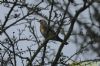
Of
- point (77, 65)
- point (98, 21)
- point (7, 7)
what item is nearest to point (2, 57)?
point (7, 7)

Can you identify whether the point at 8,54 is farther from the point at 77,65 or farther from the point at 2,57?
the point at 77,65

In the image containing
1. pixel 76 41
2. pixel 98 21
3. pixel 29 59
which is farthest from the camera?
pixel 29 59

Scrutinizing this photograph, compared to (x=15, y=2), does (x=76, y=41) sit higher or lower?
lower

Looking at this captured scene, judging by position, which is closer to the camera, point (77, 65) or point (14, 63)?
point (77, 65)

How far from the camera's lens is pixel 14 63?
22.7 feet

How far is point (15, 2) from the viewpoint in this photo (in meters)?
8.83

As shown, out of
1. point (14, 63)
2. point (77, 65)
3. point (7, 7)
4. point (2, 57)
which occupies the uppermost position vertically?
point (7, 7)

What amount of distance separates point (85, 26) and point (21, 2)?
6.37 m

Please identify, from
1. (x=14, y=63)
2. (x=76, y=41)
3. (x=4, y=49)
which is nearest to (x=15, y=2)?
(x=4, y=49)

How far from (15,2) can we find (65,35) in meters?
4.59

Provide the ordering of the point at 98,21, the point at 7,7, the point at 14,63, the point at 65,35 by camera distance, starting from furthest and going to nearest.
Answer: the point at 7,7 < the point at 14,63 < the point at 65,35 < the point at 98,21

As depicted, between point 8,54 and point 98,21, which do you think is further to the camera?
point 8,54

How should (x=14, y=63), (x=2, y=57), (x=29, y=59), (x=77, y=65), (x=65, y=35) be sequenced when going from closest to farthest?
1. (x=65, y=35)
2. (x=77, y=65)
3. (x=29, y=59)
4. (x=14, y=63)
5. (x=2, y=57)

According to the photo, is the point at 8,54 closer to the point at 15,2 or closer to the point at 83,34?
the point at 15,2
